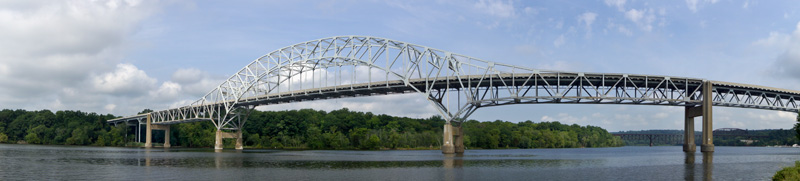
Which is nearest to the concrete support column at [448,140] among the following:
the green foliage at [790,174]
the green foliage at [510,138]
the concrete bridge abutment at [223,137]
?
the green foliage at [510,138]

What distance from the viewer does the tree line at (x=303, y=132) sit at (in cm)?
14300

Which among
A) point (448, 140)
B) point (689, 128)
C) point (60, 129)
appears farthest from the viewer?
point (60, 129)

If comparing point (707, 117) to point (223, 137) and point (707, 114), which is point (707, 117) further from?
point (223, 137)

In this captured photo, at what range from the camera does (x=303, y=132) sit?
154000 millimetres

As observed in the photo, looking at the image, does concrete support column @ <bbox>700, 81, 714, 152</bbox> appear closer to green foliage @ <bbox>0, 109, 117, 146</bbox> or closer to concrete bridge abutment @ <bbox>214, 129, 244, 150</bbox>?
concrete bridge abutment @ <bbox>214, 129, 244, 150</bbox>

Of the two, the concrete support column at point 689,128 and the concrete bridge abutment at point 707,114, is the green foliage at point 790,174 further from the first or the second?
the concrete support column at point 689,128

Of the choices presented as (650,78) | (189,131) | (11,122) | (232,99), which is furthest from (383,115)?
(11,122)

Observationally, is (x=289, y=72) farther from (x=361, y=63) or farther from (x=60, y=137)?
(x=60, y=137)

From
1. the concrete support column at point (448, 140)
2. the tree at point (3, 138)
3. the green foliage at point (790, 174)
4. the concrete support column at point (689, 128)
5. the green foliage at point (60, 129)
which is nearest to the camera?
the green foliage at point (790, 174)

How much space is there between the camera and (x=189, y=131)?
566 ft

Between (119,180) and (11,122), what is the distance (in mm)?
188987

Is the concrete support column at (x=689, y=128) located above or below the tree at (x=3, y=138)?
above

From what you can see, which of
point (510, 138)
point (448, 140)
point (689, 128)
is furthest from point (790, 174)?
point (510, 138)

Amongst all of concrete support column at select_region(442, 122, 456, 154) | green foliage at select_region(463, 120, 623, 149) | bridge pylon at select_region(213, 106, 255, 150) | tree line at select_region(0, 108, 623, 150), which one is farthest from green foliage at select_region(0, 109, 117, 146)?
concrete support column at select_region(442, 122, 456, 154)
